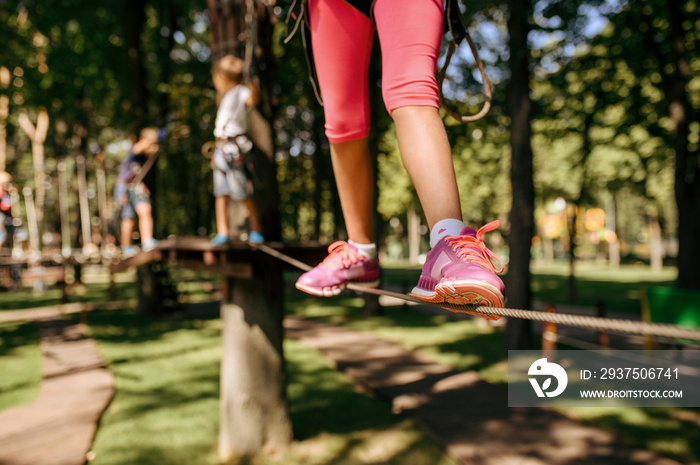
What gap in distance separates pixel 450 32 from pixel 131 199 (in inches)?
273

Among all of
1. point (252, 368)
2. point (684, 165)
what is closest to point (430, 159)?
point (252, 368)

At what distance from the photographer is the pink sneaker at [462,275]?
1.34m

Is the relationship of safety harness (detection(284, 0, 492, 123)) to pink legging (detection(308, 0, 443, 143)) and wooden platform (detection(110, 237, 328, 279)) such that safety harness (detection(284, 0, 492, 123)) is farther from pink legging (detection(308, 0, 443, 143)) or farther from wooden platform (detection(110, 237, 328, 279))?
wooden platform (detection(110, 237, 328, 279))

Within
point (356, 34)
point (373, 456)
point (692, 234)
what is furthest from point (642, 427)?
point (356, 34)

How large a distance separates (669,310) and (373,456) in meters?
5.69

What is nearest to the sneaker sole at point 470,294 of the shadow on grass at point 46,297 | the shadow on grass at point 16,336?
the shadow on grass at point 16,336

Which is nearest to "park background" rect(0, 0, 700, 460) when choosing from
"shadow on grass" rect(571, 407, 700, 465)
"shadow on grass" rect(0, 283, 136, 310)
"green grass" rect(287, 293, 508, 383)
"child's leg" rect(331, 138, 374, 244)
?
"green grass" rect(287, 293, 508, 383)

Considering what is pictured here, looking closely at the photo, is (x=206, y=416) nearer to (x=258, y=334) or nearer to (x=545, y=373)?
(x=258, y=334)

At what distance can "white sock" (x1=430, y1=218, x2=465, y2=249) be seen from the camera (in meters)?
1.52

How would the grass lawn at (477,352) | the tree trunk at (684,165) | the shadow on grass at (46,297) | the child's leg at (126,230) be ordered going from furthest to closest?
the shadow on grass at (46,297) → the tree trunk at (684,165) → the child's leg at (126,230) → the grass lawn at (477,352)

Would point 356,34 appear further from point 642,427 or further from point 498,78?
Result: point 498,78

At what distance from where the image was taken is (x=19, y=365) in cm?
906

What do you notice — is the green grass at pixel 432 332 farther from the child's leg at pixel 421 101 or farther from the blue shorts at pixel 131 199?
the child's leg at pixel 421 101

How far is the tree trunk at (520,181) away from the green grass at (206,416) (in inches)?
140
